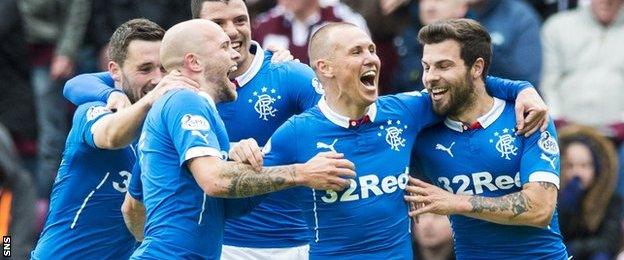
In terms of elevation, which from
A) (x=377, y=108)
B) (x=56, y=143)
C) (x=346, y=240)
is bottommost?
(x=346, y=240)

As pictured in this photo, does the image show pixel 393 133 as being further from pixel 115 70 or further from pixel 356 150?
pixel 115 70

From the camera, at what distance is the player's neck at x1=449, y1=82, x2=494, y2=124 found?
10.6 metres

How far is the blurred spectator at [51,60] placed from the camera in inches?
625

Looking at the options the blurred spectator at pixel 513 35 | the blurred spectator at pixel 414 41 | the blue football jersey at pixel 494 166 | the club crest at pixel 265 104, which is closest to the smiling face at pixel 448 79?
the blue football jersey at pixel 494 166

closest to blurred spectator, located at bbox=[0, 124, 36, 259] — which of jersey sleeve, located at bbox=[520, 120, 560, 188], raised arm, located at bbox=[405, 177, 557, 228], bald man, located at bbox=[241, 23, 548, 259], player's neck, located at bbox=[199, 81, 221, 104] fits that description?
bald man, located at bbox=[241, 23, 548, 259]

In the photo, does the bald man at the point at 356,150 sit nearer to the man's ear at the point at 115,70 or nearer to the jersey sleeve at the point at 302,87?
the jersey sleeve at the point at 302,87

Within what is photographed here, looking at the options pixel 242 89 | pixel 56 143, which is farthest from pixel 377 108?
pixel 56 143

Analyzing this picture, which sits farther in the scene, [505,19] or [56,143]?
[56,143]

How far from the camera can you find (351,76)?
10.5 meters

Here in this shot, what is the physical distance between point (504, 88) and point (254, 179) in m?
1.88

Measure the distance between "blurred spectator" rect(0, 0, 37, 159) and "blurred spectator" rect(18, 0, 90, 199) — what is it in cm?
13

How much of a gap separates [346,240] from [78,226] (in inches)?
71.5

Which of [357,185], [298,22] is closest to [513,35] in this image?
[298,22]

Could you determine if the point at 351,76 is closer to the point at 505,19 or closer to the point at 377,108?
the point at 377,108
